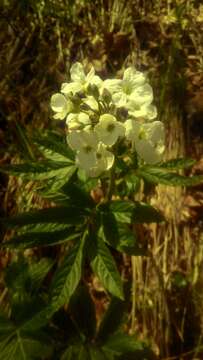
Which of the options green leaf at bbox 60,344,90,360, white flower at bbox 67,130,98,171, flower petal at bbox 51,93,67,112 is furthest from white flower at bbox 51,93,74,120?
green leaf at bbox 60,344,90,360

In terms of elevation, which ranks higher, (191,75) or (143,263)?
(191,75)

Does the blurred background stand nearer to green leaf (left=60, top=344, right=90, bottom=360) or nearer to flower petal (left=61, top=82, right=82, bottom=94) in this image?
green leaf (left=60, top=344, right=90, bottom=360)

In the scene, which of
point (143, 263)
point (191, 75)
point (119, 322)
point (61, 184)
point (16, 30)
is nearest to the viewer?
point (61, 184)

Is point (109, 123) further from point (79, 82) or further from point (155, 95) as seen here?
point (155, 95)

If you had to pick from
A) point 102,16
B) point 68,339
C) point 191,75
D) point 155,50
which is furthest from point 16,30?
point 68,339

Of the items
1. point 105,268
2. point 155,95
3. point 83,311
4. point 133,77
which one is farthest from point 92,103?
point 155,95

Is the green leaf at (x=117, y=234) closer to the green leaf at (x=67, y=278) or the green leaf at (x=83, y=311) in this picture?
the green leaf at (x=67, y=278)

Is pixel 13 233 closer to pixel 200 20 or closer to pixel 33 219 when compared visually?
pixel 33 219

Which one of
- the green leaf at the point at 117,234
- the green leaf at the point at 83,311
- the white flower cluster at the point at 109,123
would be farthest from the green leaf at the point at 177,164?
the green leaf at the point at 83,311
